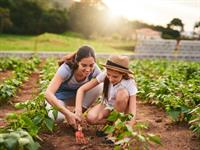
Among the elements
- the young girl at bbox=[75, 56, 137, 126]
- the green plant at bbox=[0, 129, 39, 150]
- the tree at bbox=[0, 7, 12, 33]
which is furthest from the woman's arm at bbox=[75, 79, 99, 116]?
the tree at bbox=[0, 7, 12, 33]

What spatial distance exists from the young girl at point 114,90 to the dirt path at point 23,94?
104cm

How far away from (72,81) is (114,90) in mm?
579

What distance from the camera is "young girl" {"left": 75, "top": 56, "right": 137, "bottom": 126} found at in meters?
3.95

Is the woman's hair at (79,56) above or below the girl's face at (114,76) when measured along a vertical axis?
above

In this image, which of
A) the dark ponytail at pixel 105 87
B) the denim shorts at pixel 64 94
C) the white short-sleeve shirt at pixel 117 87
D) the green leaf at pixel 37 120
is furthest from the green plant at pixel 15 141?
the denim shorts at pixel 64 94

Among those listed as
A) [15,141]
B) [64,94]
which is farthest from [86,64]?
[15,141]

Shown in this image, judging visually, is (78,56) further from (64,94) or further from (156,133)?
(156,133)

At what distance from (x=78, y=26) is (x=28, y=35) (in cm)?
305

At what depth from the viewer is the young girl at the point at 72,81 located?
4.05 m

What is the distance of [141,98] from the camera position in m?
6.36

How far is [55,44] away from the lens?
2117 centimetres

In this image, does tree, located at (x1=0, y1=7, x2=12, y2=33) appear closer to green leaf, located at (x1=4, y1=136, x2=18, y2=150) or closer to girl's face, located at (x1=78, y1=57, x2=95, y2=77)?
girl's face, located at (x1=78, y1=57, x2=95, y2=77)

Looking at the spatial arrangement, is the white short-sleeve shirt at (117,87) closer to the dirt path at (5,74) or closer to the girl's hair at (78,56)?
the girl's hair at (78,56)

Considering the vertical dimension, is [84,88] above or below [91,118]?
above
